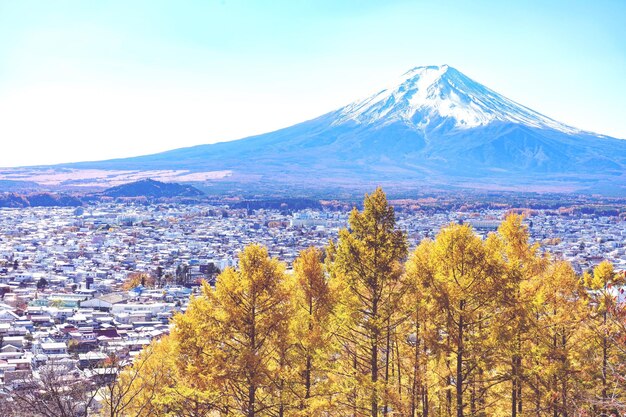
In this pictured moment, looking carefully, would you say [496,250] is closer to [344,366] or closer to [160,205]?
[344,366]

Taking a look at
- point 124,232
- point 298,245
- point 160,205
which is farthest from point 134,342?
point 160,205

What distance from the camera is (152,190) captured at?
188 meters

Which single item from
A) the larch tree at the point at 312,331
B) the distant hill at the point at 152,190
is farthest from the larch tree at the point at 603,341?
the distant hill at the point at 152,190

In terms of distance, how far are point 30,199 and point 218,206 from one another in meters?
55.5

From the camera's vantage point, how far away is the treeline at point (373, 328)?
12305 mm

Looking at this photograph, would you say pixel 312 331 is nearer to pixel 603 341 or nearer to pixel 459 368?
pixel 459 368

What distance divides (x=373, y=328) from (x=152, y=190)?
18092 cm

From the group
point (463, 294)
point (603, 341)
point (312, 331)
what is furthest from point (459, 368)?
point (603, 341)

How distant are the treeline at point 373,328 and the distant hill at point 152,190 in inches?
6684

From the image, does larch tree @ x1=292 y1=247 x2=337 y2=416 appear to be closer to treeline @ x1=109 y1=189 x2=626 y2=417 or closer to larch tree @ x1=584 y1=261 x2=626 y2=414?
treeline @ x1=109 y1=189 x2=626 y2=417

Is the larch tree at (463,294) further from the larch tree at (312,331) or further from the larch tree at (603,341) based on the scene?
the larch tree at (312,331)

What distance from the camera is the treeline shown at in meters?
Result: 12.3

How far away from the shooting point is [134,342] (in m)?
35.8

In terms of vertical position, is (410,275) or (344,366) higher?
(410,275)
